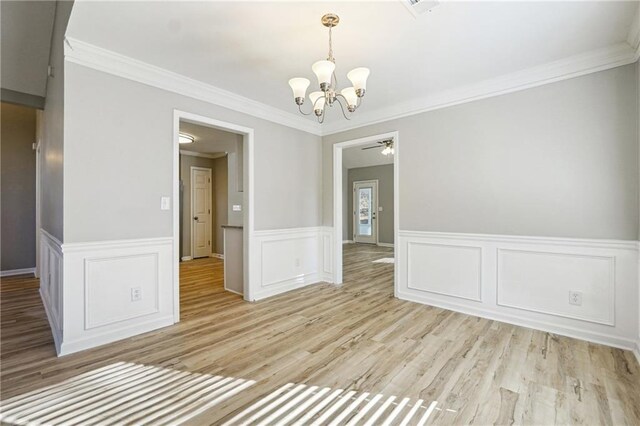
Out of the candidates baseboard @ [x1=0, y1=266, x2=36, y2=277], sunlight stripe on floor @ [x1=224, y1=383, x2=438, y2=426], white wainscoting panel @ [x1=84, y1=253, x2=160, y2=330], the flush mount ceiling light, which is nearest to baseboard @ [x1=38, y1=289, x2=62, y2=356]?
white wainscoting panel @ [x1=84, y1=253, x2=160, y2=330]

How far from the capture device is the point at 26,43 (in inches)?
124

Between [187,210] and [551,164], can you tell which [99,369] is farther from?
[187,210]

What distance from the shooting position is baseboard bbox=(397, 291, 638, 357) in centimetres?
244

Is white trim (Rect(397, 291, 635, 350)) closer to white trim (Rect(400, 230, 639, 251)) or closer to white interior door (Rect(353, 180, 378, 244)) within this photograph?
white trim (Rect(400, 230, 639, 251))

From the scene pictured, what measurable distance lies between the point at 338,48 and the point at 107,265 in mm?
2767

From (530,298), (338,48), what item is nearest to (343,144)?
(338,48)

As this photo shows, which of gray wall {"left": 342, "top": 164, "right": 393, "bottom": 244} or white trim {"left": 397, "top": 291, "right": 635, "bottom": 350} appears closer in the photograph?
white trim {"left": 397, "top": 291, "right": 635, "bottom": 350}

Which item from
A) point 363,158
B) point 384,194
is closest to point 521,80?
point 363,158

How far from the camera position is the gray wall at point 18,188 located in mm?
5141

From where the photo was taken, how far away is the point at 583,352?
92.9 inches

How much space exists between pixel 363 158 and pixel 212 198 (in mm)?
4394

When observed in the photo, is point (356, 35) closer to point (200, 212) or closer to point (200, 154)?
point (200, 154)

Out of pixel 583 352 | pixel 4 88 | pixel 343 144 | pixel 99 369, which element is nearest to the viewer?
pixel 99 369

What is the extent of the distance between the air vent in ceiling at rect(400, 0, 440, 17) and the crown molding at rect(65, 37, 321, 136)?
220cm
